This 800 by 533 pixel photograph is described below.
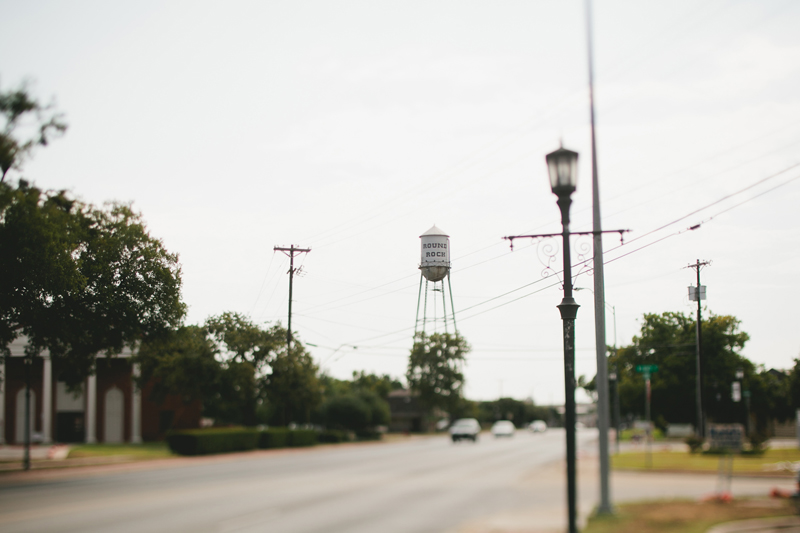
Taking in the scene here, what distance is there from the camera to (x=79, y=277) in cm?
2628

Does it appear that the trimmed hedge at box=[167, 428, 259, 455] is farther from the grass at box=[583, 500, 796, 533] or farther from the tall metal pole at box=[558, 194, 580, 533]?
the tall metal pole at box=[558, 194, 580, 533]

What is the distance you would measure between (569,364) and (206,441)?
33.8 m

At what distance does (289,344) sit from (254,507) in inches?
1206

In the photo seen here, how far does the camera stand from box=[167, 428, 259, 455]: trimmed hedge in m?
40.0

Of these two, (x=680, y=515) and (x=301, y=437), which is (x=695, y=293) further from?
(x=301, y=437)

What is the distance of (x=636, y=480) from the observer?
2078cm

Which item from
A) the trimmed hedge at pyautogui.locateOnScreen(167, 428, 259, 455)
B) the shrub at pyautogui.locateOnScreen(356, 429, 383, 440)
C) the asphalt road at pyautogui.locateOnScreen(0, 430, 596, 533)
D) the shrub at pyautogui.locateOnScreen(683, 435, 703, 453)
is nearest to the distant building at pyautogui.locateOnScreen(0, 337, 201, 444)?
the trimmed hedge at pyautogui.locateOnScreen(167, 428, 259, 455)

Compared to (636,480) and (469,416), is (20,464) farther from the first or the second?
(469,416)

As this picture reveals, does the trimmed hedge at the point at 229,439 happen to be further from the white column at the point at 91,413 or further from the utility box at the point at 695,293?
the utility box at the point at 695,293

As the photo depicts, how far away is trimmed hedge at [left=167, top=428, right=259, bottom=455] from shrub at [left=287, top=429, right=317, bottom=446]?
6.60m

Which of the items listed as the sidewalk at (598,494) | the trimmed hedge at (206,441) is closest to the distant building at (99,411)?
the trimmed hedge at (206,441)

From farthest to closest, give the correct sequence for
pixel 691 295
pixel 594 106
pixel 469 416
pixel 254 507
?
pixel 469 416, pixel 691 295, pixel 254 507, pixel 594 106

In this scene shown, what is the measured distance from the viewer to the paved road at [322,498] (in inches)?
520

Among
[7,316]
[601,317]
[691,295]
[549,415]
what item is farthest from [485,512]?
[549,415]
